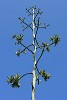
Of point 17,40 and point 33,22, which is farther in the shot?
point 33,22

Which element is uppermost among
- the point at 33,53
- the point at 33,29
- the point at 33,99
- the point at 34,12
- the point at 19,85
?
the point at 34,12

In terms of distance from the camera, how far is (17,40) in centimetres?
1938

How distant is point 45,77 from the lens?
17594mm

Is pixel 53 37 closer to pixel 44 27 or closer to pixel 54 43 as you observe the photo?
pixel 54 43

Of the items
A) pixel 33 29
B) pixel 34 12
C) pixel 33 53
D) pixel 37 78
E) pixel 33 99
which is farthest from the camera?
pixel 34 12

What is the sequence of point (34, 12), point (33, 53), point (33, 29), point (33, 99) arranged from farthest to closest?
point (34, 12)
point (33, 29)
point (33, 53)
point (33, 99)

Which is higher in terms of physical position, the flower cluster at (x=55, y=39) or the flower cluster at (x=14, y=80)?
the flower cluster at (x=55, y=39)

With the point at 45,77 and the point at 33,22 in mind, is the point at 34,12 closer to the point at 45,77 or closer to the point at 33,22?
the point at 33,22

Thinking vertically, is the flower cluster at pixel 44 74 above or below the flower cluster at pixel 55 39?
below

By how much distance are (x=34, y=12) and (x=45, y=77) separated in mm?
5789

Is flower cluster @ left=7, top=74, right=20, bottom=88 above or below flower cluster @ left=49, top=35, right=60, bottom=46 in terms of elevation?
below

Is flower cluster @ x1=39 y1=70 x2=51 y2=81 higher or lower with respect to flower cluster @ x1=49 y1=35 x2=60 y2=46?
lower

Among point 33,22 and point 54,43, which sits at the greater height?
point 33,22

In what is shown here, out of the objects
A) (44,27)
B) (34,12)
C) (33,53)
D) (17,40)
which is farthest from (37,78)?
(34,12)
